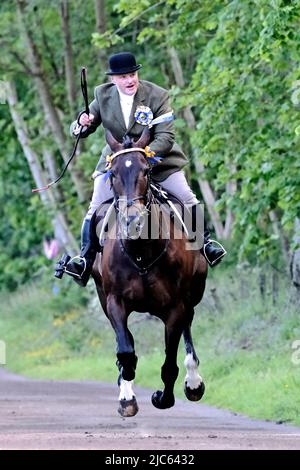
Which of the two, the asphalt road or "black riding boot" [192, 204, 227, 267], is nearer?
the asphalt road

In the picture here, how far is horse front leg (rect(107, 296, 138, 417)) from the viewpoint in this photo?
13938 mm

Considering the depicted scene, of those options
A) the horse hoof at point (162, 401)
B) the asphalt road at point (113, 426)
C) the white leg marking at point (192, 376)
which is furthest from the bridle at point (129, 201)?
the white leg marking at point (192, 376)

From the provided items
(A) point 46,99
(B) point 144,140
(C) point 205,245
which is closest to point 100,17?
(A) point 46,99

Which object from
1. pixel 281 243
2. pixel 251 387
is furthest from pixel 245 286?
pixel 251 387

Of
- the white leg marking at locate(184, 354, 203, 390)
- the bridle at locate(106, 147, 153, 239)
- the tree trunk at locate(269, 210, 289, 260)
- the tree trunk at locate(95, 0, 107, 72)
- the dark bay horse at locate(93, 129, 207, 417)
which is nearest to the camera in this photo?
the bridle at locate(106, 147, 153, 239)

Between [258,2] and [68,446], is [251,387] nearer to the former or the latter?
[258,2]

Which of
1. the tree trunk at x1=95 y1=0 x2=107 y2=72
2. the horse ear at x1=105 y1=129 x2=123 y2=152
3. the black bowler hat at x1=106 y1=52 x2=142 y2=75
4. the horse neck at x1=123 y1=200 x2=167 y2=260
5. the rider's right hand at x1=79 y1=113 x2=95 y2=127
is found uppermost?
the black bowler hat at x1=106 y1=52 x2=142 y2=75

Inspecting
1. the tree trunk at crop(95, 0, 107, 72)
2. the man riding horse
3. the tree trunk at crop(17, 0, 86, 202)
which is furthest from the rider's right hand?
the tree trunk at crop(17, 0, 86, 202)

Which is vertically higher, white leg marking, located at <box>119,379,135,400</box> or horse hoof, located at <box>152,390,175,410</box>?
white leg marking, located at <box>119,379,135,400</box>

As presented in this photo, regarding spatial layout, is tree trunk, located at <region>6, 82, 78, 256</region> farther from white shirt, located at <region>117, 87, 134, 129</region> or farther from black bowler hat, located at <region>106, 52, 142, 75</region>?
black bowler hat, located at <region>106, 52, 142, 75</region>

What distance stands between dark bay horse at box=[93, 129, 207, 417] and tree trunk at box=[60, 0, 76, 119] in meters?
17.3

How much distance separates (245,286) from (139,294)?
11.8 meters

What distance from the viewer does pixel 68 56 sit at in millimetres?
31562

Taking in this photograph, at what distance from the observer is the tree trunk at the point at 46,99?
3189cm
